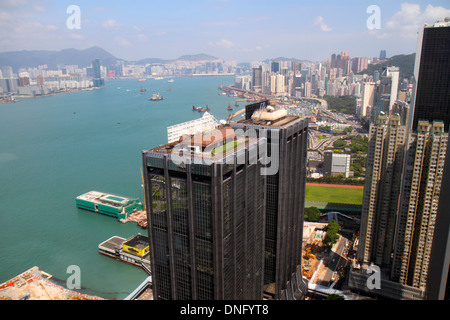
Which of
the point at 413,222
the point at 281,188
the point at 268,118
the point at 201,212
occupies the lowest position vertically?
the point at 413,222

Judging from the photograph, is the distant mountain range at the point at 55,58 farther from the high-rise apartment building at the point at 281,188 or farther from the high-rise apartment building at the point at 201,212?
the high-rise apartment building at the point at 201,212

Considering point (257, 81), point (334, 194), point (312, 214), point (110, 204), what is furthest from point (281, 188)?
point (257, 81)

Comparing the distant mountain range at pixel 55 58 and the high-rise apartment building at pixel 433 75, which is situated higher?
the distant mountain range at pixel 55 58

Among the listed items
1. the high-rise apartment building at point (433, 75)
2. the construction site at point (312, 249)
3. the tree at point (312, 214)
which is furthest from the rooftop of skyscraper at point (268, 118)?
the high-rise apartment building at point (433, 75)

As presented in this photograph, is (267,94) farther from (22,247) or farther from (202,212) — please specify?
(202,212)

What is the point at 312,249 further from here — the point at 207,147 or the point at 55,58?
the point at 55,58
